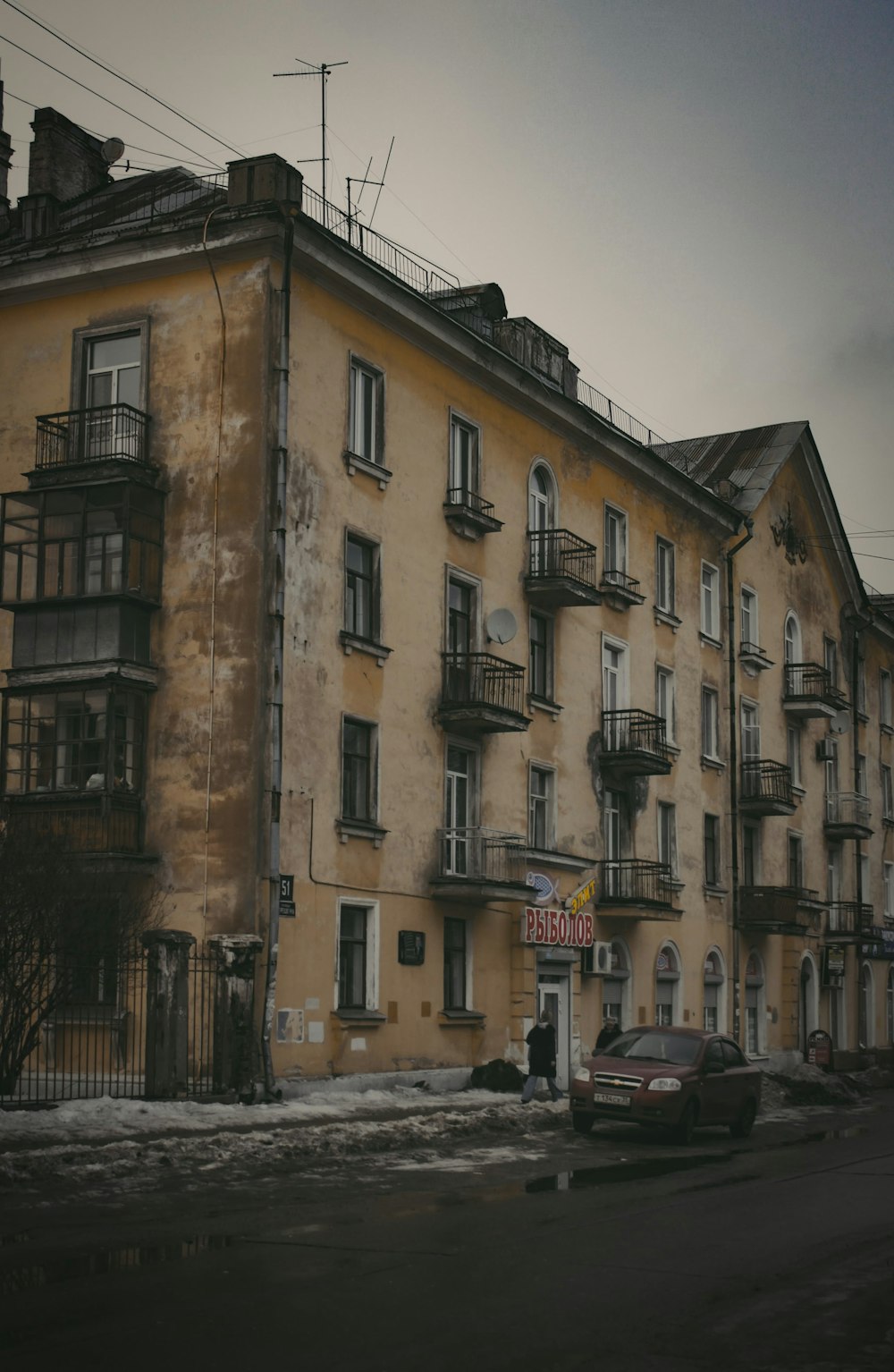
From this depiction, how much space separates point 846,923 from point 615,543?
702 inches

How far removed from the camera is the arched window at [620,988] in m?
34.2

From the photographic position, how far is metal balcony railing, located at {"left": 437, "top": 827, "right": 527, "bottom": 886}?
2820cm

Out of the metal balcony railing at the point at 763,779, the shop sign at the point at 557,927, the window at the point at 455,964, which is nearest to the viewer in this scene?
the window at the point at 455,964

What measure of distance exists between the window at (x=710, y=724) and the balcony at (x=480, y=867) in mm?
11304

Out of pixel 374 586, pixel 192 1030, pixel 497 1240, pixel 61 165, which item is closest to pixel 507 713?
pixel 374 586

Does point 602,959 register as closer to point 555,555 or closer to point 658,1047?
point 555,555

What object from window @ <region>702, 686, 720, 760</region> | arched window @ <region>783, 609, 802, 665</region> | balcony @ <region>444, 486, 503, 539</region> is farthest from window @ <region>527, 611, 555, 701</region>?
arched window @ <region>783, 609, 802, 665</region>

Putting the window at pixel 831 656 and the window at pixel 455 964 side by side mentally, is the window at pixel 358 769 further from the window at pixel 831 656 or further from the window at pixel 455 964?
the window at pixel 831 656

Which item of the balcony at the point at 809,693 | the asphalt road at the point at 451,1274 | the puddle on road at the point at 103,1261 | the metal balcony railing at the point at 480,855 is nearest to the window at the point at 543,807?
the metal balcony railing at the point at 480,855

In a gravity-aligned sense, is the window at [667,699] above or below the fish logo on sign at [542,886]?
above

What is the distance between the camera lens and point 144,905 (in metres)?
23.1

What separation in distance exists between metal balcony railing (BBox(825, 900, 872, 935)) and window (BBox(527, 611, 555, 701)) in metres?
17.6

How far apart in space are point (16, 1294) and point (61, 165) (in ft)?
86.2

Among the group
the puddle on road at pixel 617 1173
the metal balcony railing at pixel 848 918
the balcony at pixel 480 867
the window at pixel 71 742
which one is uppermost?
the window at pixel 71 742
